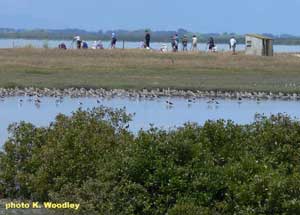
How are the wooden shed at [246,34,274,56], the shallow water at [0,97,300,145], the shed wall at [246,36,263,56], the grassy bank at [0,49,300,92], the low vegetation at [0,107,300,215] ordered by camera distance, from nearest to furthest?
the low vegetation at [0,107,300,215]
the shallow water at [0,97,300,145]
the grassy bank at [0,49,300,92]
the wooden shed at [246,34,274,56]
the shed wall at [246,36,263,56]

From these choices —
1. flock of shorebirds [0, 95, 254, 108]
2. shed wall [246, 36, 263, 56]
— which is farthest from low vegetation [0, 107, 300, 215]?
shed wall [246, 36, 263, 56]

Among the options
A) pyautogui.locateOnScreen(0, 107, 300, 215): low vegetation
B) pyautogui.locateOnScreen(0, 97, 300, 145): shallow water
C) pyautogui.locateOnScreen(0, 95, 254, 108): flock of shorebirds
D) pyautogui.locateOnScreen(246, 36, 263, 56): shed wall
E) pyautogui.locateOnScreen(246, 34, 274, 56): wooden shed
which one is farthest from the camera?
pyautogui.locateOnScreen(246, 36, 263, 56): shed wall

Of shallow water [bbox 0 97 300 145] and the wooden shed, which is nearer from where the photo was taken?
shallow water [bbox 0 97 300 145]

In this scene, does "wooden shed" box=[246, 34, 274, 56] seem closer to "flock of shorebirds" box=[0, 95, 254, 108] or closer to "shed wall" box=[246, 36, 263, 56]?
"shed wall" box=[246, 36, 263, 56]

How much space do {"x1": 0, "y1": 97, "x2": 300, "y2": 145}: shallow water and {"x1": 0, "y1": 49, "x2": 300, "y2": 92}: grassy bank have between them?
13.9ft

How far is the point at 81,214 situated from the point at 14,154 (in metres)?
2.25

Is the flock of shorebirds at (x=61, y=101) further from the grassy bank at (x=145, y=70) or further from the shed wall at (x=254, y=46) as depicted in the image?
the shed wall at (x=254, y=46)

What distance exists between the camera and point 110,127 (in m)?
13.9

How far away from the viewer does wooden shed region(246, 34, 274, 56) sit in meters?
59.0

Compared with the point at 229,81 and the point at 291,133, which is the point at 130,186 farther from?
the point at 229,81

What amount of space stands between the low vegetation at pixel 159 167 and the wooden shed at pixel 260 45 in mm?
45615

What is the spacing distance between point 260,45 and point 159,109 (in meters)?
25.6

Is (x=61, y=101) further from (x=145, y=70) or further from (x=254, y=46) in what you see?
(x=254, y=46)

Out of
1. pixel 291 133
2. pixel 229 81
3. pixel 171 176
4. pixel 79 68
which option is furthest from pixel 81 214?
pixel 79 68
